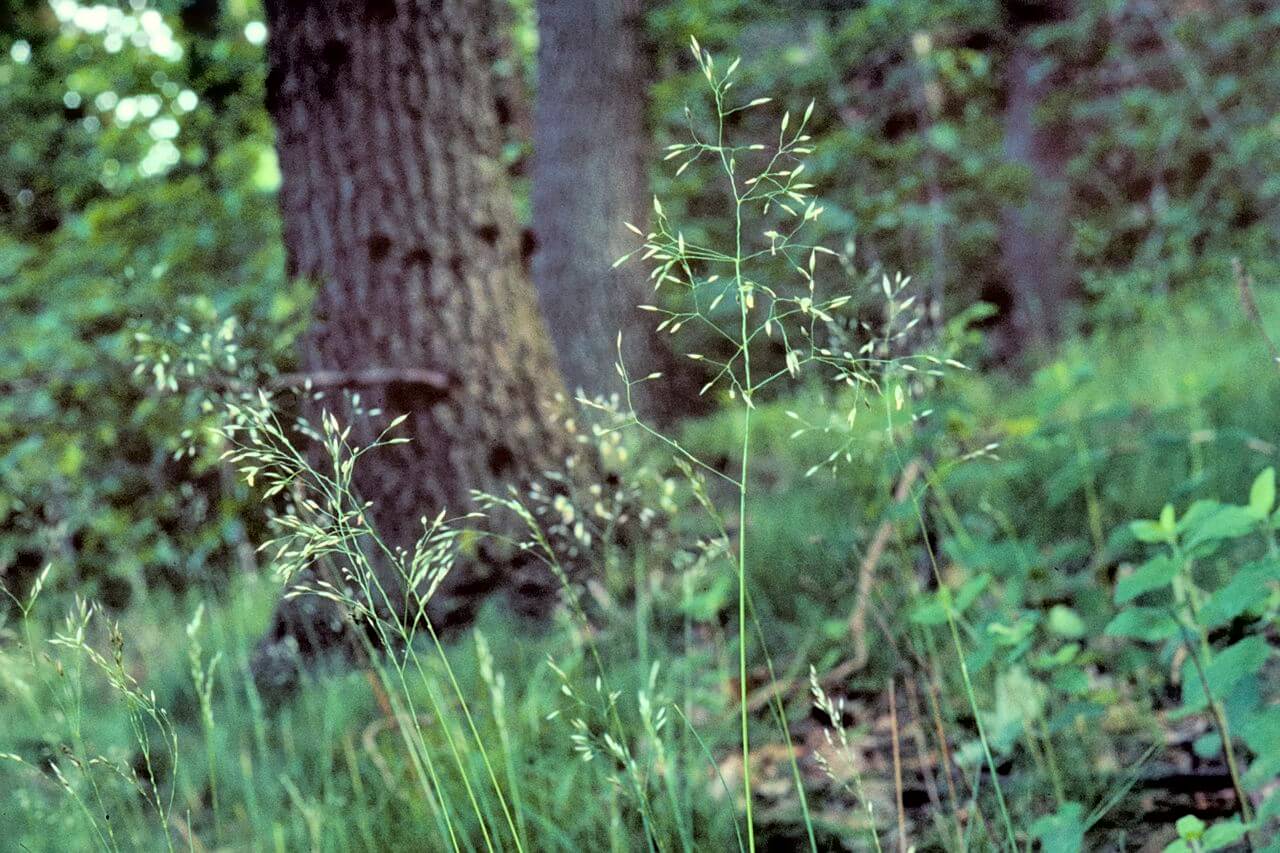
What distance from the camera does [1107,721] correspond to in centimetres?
161

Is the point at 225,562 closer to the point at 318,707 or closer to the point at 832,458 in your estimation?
the point at 318,707

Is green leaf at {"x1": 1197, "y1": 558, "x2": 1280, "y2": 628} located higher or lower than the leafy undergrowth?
higher

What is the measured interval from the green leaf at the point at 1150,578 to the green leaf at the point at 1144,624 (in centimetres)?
3

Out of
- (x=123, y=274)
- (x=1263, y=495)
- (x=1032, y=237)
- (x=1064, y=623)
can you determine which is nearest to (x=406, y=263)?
(x=123, y=274)

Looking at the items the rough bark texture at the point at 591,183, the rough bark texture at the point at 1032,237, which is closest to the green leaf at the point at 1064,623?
the rough bark texture at the point at 591,183

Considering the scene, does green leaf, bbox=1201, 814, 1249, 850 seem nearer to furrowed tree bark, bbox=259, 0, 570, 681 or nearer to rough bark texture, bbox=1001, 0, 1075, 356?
furrowed tree bark, bbox=259, 0, 570, 681

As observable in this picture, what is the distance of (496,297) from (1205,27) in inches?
186

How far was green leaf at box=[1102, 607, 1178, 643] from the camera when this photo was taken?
1228mm

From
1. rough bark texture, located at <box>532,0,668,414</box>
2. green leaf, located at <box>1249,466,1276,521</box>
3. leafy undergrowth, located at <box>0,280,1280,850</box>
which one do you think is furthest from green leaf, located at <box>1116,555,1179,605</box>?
rough bark texture, located at <box>532,0,668,414</box>

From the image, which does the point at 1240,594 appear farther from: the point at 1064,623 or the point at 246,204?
the point at 246,204

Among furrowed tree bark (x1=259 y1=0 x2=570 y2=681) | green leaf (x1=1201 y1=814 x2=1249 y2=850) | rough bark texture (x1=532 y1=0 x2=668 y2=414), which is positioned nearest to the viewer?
green leaf (x1=1201 y1=814 x2=1249 y2=850)

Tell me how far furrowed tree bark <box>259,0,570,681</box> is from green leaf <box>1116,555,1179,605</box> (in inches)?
66.5

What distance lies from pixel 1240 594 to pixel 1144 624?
14 centimetres

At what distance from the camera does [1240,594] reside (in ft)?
3.71
